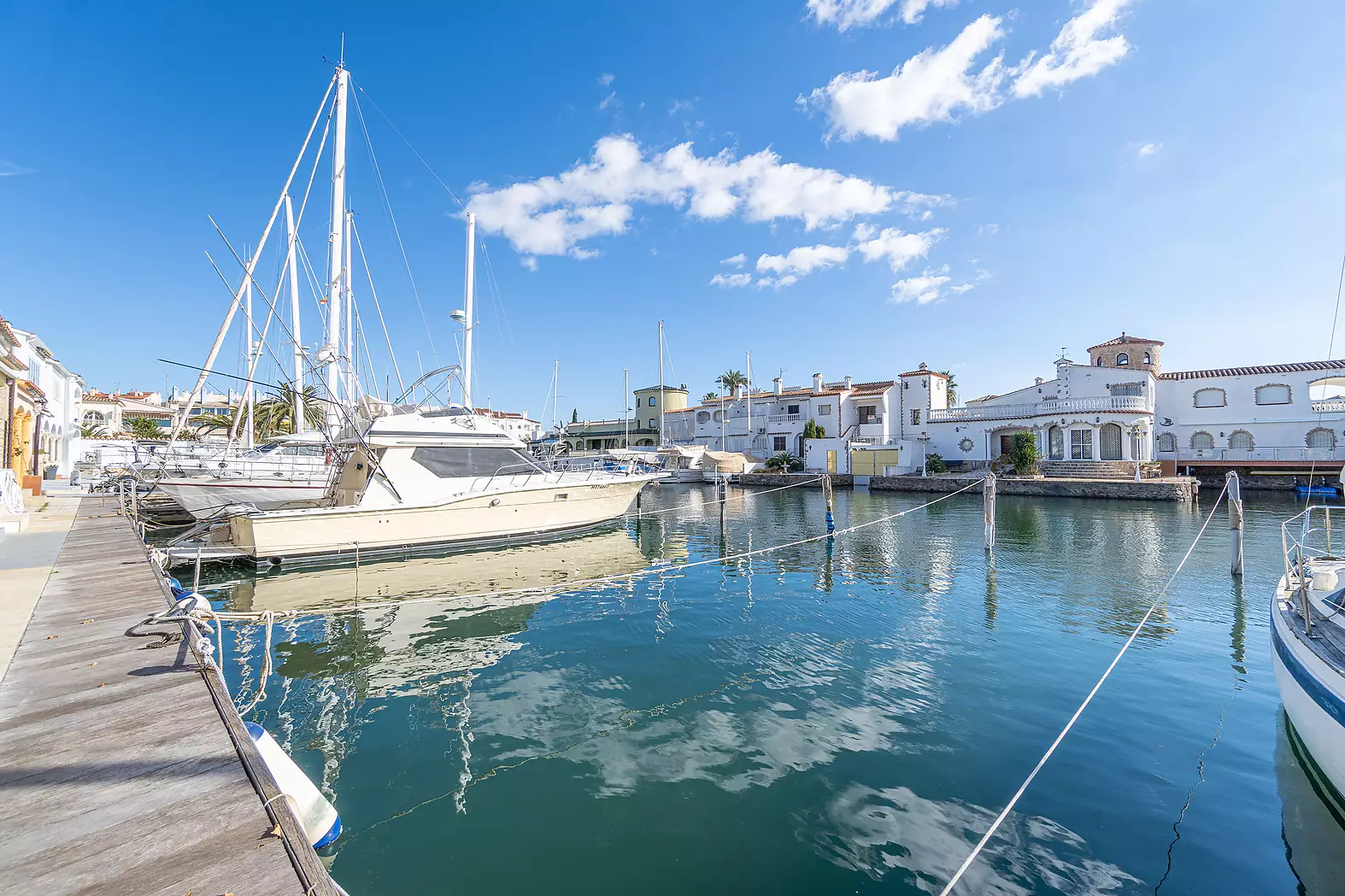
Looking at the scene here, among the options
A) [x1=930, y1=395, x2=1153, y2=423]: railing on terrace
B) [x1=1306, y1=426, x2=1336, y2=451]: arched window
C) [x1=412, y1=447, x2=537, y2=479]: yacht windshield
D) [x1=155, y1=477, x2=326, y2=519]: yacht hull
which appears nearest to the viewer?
[x1=412, y1=447, x2=537, y2=479]: yacht windshield

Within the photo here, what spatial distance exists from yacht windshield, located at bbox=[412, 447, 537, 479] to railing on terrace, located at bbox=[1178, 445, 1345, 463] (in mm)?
44053

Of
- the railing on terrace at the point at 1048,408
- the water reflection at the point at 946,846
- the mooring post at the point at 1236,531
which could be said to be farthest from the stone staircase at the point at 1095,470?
the water reflection at the point at 946,846

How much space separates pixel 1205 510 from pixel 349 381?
115 ft

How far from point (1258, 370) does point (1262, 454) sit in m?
5.61

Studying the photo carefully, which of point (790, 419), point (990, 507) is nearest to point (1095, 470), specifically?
point (790, 419)

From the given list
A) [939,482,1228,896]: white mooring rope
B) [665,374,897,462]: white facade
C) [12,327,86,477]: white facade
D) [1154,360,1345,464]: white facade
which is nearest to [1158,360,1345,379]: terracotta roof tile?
[1154,360,1345,464]: white facade

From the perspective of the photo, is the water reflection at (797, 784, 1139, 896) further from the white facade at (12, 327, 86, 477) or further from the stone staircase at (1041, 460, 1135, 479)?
the stone staircase at (1041, 460, 1135, 479)

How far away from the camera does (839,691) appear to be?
23.2 feet

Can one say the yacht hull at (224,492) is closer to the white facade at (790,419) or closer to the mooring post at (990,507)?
the mooring post at (990,507)

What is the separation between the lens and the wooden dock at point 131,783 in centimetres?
239

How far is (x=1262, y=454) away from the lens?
119ft

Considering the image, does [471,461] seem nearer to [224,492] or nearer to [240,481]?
[240,481]

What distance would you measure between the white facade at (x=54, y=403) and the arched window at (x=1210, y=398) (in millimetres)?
63109

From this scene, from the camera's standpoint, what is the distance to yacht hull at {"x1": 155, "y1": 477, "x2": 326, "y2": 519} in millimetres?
16922
